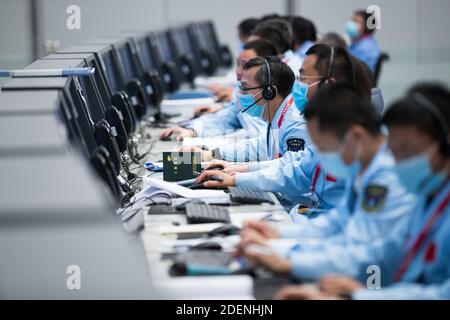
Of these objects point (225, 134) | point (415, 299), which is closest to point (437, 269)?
point (415, 299)

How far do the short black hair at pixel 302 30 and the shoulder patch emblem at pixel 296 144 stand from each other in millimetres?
3428

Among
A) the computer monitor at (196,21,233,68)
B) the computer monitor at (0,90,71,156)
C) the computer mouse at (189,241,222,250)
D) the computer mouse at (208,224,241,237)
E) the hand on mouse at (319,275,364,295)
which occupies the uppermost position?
the computer monitor at (0,90,71,156)

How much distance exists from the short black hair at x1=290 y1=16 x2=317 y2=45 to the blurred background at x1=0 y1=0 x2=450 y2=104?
16.0 ft

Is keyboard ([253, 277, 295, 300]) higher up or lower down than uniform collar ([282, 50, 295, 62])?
lower down

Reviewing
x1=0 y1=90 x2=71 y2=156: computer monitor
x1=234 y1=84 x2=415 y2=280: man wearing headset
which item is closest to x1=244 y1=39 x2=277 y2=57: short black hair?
x1=0 y1=90 x2=71 y2=156: computer monitor

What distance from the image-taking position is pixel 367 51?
320 inches

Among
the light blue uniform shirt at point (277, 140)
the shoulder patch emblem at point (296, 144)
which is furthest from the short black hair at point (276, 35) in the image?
the shoulder patch emblem at point (296, 144)

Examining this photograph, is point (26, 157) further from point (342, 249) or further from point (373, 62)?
point (373, 62)

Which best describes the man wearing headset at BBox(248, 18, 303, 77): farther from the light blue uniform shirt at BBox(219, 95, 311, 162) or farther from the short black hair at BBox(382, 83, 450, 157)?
the short black hair at BBox(382, 83, 450, 157)

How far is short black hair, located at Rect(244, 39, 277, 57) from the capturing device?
5.36 meters

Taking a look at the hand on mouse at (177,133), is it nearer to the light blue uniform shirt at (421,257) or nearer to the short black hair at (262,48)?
the short black hair at (262,48)

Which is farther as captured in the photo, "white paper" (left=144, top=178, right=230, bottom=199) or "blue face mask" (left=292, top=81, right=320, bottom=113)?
"blue face mask" (left=292, top=81, right=320, bottom=113)

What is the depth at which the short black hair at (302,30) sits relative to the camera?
24.1ft
